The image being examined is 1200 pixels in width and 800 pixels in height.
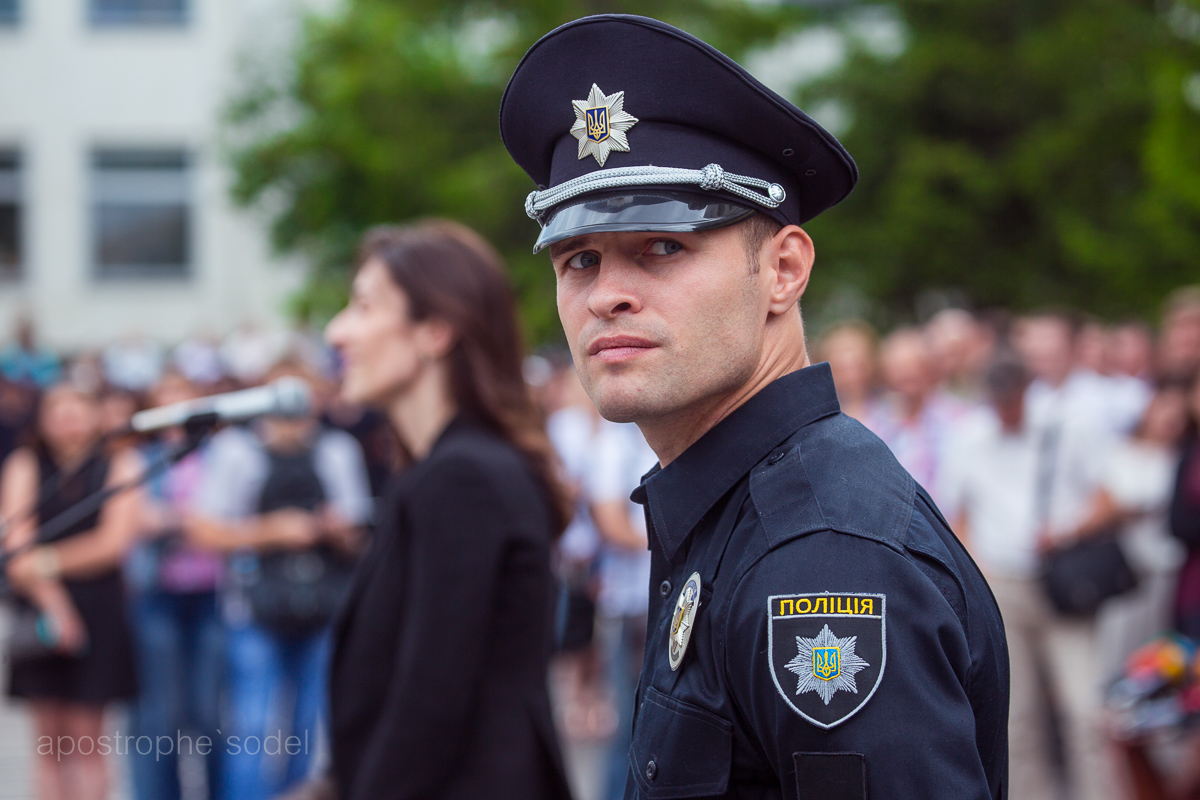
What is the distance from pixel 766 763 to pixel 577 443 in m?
6.35

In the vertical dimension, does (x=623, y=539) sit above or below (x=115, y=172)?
below

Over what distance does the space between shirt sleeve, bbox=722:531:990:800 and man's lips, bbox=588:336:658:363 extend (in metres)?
0.38

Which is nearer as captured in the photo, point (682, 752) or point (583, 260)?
point (682, 752)

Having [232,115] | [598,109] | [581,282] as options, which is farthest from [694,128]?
[232,115]

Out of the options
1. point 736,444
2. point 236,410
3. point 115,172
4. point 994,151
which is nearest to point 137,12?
point 115,172

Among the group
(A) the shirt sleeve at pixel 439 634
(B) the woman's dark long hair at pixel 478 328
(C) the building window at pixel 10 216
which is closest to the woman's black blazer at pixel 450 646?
(A) the shirt sleeve at pixel 439 634

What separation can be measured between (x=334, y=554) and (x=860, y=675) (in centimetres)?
513

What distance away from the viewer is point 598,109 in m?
1.73

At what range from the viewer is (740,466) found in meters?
1.63

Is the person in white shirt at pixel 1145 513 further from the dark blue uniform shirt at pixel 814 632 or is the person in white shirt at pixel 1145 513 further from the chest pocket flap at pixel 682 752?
the chest pocket flap at pixel 682 752

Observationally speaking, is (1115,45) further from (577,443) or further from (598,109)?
(598,109)

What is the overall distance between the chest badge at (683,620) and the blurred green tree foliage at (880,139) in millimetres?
10968

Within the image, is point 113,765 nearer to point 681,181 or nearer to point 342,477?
point 342,477

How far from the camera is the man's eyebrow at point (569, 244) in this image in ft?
5.53
